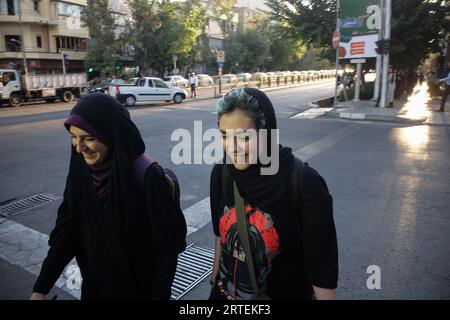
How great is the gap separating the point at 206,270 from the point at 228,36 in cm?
5049

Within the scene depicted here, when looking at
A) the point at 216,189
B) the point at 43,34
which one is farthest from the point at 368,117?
the point at 43,34

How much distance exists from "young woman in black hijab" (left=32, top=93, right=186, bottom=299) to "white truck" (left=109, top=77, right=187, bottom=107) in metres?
17.2

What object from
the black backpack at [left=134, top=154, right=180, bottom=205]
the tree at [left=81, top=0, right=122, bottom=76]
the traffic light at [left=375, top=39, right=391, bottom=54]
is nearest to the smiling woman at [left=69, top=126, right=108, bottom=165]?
the black backpack at [left=134, top=154, right=180, bottom=205]

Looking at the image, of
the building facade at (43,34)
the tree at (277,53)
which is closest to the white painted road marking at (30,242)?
the building facade at (43,34)

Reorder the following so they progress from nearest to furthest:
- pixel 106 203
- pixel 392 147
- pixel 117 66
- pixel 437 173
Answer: pixel 106 203
pixel 437 173
pixel 392 147
pixel 117 66

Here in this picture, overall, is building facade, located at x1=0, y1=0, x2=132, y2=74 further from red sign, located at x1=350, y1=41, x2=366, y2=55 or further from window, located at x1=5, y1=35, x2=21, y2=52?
red sign, located at x1=350, y1=41, x2=366, y2=55

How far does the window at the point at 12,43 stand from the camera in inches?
1287

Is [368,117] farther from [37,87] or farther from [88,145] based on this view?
[37,87]

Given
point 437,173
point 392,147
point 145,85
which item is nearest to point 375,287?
point 437,173

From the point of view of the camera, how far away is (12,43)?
108 ft

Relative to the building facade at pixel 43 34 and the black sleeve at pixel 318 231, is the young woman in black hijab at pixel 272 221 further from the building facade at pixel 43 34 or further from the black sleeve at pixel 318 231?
the building facade at pixel 43 34

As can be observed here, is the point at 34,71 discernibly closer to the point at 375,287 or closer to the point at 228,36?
the point at 228,36

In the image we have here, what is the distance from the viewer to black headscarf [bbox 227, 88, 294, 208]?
5.21ft

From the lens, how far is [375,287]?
9.86ft
